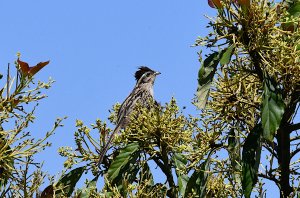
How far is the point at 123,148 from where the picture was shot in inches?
241

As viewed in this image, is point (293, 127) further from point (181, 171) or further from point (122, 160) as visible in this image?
point (122, 160)

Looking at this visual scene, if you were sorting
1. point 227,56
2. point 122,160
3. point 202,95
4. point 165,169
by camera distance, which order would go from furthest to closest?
1. point 165,169
2. point 122,160
3. point 202,95
4. point 227,56

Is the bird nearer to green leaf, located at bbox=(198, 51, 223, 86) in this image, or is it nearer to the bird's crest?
the bird's crest

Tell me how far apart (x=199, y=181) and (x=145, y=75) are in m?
6.00

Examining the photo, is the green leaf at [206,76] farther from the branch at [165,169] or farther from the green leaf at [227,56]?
the branch at [165,169]

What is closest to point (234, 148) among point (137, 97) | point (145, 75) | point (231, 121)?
point (231, 121)

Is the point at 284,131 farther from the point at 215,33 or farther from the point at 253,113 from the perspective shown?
the point at 215,33

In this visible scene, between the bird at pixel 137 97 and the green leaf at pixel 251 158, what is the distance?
1.56 metres

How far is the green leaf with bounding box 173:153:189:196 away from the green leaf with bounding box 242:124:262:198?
67 cm

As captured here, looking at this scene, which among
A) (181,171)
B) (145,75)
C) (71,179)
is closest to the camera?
(181,171)

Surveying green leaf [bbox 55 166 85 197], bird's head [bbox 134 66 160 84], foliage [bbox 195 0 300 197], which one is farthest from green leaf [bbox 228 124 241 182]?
bird's head [bbox 134 66 160 84]

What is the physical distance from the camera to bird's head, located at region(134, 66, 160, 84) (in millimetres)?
11219

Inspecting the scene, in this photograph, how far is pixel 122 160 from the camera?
19.6 feet

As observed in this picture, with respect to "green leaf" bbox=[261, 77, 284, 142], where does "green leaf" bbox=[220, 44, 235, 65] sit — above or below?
above
